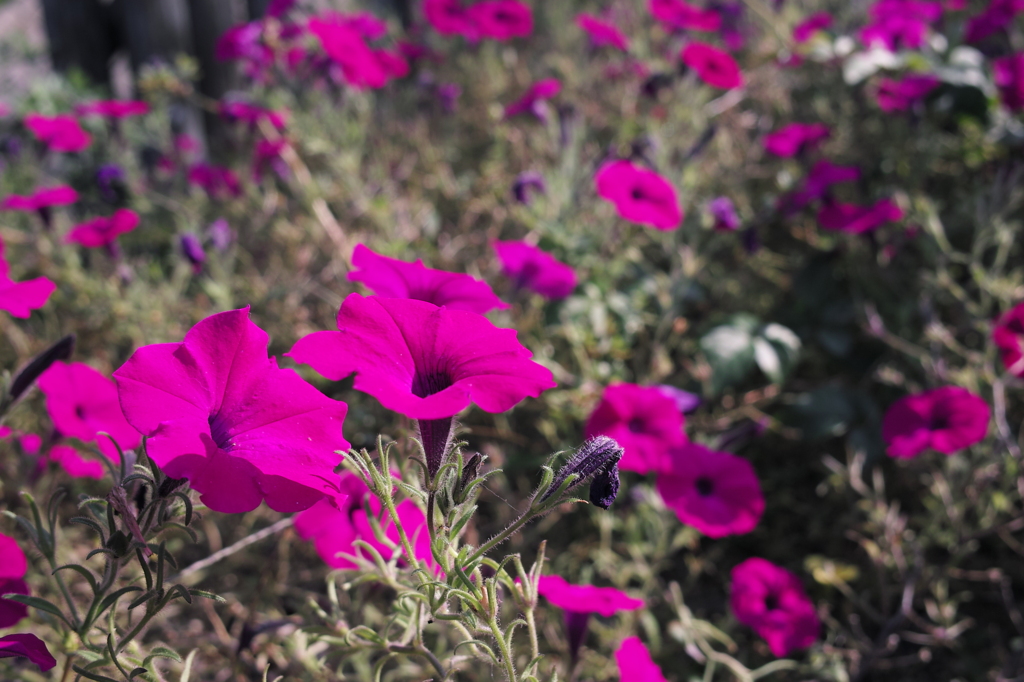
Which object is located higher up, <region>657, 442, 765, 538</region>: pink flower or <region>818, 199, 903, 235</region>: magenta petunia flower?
<region>818, 199, 903, 235</region>: magenta petunia flower

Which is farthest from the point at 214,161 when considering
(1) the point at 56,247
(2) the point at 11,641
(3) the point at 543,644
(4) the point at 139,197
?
(2) the point at 11,641

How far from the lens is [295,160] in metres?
2.38

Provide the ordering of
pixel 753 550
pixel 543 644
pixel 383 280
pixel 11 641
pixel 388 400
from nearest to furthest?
pixel 388 400, pixel 11 641, pixel 383 280, pixel 543 644, pixel 753 550

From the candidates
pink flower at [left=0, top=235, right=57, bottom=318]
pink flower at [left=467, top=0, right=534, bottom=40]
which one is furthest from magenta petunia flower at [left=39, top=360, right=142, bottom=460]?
pink flower at [left=467, top=0, right=534, bottom=40]

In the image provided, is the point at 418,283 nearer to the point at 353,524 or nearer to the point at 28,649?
the point at 353,524

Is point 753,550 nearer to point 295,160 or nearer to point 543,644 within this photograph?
point 543,644

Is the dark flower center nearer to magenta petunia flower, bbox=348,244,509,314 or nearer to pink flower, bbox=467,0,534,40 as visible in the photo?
magenta petunia flower, bbox=348,244,509,314

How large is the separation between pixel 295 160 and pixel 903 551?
2141 mm

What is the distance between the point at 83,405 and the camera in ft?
3.80

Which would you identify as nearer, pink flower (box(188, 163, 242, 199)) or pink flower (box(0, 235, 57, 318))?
pink flower (box(0, 235, 57, 318))

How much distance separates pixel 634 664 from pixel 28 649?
0.70 meters

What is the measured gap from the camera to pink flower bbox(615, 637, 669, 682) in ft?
3.04

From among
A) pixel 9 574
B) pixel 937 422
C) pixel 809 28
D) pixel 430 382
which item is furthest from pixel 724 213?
pixel 9 574

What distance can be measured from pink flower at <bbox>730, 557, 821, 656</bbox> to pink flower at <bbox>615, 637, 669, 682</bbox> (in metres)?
0.45
